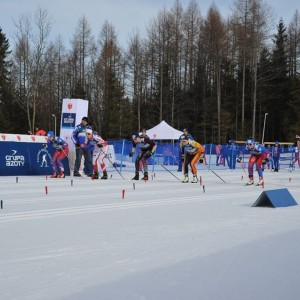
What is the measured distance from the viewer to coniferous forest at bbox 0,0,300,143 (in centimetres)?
5241

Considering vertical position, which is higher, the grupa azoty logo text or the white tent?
the white tent

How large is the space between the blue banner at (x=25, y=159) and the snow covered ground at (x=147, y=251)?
27.6ft

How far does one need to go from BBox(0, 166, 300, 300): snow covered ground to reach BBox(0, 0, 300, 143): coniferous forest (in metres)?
41.5

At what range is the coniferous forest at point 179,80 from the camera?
52.4m

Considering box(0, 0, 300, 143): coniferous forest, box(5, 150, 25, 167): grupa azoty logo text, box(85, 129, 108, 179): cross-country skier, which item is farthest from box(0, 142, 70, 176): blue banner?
box(0, 0, 300, 143): coniferous forest

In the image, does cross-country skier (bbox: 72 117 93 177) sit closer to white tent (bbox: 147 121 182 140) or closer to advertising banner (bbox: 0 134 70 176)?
advertising banner (bbox: 0 134 70 176)

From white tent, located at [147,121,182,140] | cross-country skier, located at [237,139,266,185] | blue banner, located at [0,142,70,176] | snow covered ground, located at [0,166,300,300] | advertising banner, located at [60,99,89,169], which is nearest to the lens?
snow covered ground, located at [0,166,300,300]

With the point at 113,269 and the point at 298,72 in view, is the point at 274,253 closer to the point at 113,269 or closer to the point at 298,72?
the point at 113,269

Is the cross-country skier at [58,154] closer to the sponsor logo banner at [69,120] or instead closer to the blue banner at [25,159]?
the blue banner at [25,159]

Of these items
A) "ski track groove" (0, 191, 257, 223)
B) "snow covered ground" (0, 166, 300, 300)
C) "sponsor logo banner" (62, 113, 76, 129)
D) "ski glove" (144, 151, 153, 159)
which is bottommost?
"snow covered ground" (0, 166, 300, 300)

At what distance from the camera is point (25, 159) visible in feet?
61.0

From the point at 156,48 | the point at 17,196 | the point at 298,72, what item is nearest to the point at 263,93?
the point at 298,72

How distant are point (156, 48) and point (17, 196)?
44137 mm

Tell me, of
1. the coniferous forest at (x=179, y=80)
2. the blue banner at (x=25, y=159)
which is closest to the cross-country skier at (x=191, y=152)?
the blue banner at (x=25, y=159)
